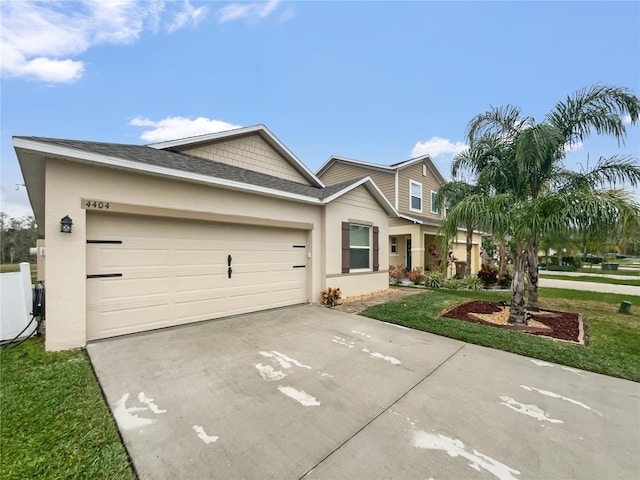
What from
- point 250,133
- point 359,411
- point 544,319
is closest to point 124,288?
point 359,411

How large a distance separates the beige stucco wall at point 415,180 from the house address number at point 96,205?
13343mm

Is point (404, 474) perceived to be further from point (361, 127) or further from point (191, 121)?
point (191, 121)

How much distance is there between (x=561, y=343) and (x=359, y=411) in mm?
4436

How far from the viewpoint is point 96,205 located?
4508 millimetres

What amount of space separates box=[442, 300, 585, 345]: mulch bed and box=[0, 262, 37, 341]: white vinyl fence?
8644mm

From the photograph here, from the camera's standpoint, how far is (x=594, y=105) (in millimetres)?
6340

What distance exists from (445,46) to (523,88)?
338 centimetres

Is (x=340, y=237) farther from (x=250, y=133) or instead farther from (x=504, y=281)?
(x=504, y=281)

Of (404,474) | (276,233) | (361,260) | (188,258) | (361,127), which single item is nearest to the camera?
(404,474)

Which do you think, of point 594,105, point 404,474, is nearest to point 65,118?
point 404,474

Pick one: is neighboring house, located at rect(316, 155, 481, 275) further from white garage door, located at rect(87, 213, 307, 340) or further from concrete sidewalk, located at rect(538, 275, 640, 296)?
white garage door, located at rect(87, 213, 307, 340)

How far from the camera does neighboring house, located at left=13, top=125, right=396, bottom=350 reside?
423 centimetres

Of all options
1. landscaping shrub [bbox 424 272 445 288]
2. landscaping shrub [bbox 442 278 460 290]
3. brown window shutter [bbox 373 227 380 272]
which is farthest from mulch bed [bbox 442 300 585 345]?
landscaping shrub [bbox 424 272 445 288]

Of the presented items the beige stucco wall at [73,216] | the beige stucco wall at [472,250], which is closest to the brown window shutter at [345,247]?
the beige stucco wall at [73,216]
